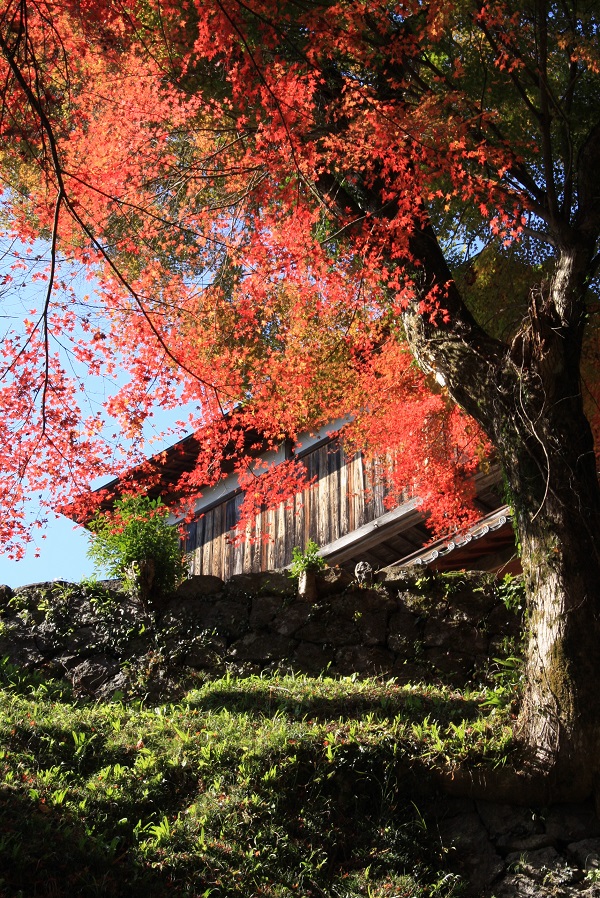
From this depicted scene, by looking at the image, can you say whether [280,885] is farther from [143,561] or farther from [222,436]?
[222,436]

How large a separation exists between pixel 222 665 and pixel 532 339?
5667mm

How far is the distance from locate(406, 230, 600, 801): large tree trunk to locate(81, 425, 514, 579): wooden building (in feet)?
11.1

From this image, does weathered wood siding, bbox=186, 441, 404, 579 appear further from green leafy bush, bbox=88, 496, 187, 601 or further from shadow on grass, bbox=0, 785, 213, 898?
shadow on grass, bbox=0, 785, 213, 898

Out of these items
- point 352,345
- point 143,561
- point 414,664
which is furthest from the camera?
point 352,345

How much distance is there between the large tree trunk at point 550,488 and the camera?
23.6 ft

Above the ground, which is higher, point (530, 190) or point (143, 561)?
point (530, 190)

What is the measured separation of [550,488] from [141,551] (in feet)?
19.8

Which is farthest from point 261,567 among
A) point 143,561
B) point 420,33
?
point 420,33

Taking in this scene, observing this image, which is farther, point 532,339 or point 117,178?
point 117,178

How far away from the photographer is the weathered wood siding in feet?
46.0

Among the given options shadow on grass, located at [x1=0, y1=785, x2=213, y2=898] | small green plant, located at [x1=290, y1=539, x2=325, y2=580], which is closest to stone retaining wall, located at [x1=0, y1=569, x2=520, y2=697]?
small green plant, located at [x1=290, y1=539, x2=325, y2=580]

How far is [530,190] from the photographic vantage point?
10320 mm

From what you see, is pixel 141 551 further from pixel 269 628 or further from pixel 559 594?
pixel 559 594

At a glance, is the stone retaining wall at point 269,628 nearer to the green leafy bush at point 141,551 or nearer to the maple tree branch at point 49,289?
the green leafy bush at point 141,551
